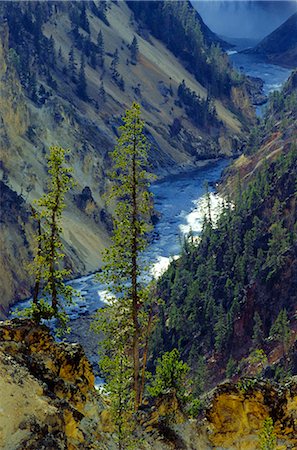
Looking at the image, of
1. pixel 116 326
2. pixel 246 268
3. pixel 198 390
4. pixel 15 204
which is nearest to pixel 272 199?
pixel 246 268

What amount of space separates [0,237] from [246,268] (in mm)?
33223

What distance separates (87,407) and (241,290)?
56642 millimetres

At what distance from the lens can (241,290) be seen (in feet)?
296

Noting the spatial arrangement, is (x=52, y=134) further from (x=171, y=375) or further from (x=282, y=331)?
(x=171, y=375)

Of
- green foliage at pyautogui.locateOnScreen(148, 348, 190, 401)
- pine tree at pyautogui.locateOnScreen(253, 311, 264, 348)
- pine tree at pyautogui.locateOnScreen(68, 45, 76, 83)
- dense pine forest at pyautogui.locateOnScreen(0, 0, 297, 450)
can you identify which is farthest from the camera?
pine tree at pyautogui.locateOnScreen(68, 45, 76, 83)

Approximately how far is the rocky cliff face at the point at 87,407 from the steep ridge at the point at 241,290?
2764 cm

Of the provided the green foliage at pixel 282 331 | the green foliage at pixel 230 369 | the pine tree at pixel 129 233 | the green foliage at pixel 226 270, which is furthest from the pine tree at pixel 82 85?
the pine tree at pixel 129 233

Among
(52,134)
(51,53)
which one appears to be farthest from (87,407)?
(51,53)

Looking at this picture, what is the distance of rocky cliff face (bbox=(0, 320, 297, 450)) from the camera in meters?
30.1

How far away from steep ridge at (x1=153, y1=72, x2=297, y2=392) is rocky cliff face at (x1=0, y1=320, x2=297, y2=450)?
2764 cm

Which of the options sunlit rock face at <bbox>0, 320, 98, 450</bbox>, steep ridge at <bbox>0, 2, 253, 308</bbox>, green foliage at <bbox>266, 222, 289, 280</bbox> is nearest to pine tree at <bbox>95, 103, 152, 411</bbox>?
sunlit rock face at <bbox>0, 320, 98, 450</bbox>

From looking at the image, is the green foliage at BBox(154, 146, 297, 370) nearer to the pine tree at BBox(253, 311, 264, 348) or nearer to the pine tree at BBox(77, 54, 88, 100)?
the pine tree at BBox(253, 311, 264, 348)

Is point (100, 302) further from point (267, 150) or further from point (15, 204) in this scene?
point (267, 150)

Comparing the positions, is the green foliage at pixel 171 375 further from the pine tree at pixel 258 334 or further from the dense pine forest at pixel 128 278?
the pine tree at pixel 258 334
